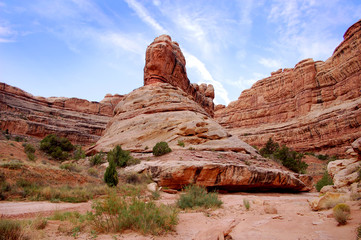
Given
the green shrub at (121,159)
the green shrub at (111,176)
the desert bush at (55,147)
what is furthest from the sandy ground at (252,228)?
the desert bush at (55,147)

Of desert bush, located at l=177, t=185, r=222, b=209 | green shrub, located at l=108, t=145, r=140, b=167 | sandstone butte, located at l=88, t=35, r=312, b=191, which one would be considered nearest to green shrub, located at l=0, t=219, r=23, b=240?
desert bush, located at l=177, t=185, r=222, b=209

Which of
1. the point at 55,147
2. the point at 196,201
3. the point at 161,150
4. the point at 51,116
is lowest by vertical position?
the point at 196,201

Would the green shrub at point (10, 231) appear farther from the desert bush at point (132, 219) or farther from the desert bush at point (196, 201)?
the desert bush at point (196, 201)

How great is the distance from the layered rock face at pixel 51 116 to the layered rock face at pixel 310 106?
37693 millimetres

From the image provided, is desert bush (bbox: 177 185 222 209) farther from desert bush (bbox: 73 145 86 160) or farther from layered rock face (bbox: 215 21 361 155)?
layered rock face (bbox: 215 21 361 155)

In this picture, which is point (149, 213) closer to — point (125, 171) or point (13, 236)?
point (13, 236)

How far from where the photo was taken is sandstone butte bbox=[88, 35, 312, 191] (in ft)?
44.0

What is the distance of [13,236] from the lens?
3568 millimetres

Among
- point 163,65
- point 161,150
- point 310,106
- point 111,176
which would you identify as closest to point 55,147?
point 163,65

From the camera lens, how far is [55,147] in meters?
27.8

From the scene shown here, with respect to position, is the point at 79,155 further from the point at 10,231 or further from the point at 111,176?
the point at 10,231

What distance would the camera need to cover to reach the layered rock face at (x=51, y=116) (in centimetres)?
4197

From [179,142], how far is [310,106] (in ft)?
144

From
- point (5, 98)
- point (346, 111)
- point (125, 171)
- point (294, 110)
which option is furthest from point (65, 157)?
point (294, 110)
